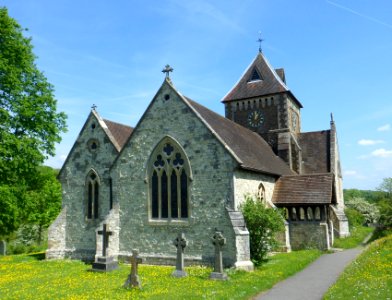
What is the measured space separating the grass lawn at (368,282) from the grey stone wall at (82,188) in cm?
1357

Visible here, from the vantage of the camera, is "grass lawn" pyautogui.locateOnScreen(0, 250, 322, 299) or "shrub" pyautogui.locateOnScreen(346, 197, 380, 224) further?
"shrub" pyautogui.locateOnScreen(346, 197, 380, 224)

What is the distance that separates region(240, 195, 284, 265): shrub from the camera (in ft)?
52.9

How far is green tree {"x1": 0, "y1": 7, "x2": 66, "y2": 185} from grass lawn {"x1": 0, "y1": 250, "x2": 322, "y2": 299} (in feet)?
18.9

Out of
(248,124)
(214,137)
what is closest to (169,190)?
(214,137)

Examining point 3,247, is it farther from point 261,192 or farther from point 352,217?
point 352,217

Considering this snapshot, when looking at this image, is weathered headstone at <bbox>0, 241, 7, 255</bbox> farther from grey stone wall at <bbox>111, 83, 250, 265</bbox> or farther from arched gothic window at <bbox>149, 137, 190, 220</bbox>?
arched gothic window at <bbox>149, 137, 190, 220</bbox>

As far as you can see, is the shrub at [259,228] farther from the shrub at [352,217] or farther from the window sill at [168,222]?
the shrub at [352,217]

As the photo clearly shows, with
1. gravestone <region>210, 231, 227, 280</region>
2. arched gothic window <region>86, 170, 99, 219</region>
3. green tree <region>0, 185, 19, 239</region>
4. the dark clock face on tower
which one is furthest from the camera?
the dark clock face on tower

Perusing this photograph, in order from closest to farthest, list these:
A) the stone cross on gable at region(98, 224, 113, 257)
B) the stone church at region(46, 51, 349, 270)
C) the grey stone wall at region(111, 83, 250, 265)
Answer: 1. the grey stone wall at region(111, 83, 250, 265)
2. the stone church at region(46, 51, 349, 270)
3. the stone cross on gable at region(98, 224, 113, 257)

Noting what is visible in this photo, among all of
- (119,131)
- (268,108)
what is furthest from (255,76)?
(119,131)

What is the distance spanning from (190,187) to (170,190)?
54.5 inches

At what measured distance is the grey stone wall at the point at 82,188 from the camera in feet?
68.9

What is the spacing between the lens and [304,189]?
71.2 ft

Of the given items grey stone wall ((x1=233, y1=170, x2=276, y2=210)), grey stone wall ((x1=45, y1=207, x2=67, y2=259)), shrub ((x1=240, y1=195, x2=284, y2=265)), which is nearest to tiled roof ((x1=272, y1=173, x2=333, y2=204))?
grey stone wall ((x1=233, y1=170, x2=276, y2=210))
